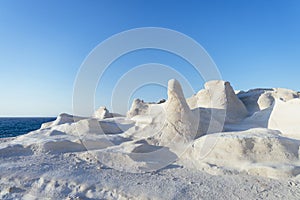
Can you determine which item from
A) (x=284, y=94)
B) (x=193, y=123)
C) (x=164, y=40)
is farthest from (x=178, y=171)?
(x=284, y=94)

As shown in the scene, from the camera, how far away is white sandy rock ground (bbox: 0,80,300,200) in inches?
182

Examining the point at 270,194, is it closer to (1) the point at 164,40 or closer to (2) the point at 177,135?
(2) the point at 177,135

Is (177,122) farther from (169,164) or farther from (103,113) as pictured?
(103,113)

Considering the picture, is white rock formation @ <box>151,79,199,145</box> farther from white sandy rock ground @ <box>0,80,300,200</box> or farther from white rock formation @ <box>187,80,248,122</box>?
white rock formation @ <box>187,80,248,122</box>

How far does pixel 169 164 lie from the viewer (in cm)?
682

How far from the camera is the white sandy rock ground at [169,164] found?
4.62m

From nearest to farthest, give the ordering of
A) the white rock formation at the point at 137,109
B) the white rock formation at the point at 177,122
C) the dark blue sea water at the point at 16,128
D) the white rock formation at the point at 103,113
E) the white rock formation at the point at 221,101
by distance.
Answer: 1. the white rock formation at the point at 177,122
2. the white rock formation at the point at 221,101
3. the white rock formation at the point at 137,109
4. the white rock formation at the point at 103,113
5. the dark blue sea water at the point at 16,128

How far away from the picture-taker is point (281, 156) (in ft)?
20.4

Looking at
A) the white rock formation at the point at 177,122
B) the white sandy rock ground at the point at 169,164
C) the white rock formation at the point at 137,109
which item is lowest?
the white sandy rock ground at the point at 169,164

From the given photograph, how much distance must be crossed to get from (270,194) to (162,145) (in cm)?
481

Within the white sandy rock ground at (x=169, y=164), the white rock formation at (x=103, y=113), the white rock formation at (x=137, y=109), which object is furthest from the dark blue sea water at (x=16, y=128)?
the white sandy rock ground at (x=169, y=164)

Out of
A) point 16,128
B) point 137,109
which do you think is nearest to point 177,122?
point 137,109

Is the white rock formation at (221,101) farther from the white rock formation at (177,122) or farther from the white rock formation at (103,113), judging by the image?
the white rock formation at (103,113)

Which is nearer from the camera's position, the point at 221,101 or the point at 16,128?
the point at 221,101
